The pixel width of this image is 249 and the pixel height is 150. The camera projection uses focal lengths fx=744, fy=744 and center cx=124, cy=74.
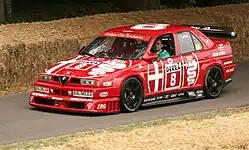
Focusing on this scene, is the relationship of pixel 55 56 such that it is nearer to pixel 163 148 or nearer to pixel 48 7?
pixel 163 148

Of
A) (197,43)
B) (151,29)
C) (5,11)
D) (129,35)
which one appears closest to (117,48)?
(129,35)

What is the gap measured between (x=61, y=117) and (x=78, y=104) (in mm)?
374

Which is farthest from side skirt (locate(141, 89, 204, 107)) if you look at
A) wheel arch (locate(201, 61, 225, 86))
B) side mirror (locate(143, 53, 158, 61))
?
side mirror (locate(143, 53, 158, 61))

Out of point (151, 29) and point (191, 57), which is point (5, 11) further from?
point (191, 57)

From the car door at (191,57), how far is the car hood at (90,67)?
52.7 inches

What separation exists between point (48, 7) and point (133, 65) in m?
14.8

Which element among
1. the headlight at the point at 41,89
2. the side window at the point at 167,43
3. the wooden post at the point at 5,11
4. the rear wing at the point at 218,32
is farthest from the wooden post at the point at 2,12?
the headlight at the point at 41,89

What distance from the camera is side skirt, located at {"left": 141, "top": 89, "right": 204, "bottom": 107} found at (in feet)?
43.6

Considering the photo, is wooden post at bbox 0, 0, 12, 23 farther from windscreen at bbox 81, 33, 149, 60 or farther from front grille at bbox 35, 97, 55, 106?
front grille at bbox 35, 97, 55, 106

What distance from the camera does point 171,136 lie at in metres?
9.97

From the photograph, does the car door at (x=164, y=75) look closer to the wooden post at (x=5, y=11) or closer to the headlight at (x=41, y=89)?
the headlight at (x=41, y=89)

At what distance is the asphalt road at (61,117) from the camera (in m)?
11.0

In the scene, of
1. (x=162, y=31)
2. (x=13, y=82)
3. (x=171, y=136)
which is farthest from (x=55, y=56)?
(x=171, y=136)

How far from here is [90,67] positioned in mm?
12828
